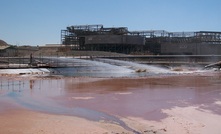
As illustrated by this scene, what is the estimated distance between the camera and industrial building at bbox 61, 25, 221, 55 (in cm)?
9819

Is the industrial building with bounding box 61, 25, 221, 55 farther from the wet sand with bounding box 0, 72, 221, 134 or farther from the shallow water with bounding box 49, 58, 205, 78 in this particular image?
the wet sand with bounding box 0, 72, 221, 134

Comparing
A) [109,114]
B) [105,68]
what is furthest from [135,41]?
[109,114]

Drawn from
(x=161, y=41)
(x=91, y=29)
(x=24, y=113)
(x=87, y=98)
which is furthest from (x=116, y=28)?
(x=24, y=113)

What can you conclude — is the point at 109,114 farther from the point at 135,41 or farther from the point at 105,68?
the point at 135,41

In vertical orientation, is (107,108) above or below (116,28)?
below

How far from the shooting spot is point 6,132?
41.3 feet

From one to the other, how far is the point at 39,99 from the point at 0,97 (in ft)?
10.3

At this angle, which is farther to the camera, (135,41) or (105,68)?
(135,41)

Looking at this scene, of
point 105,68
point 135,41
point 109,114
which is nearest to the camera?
point 109,114

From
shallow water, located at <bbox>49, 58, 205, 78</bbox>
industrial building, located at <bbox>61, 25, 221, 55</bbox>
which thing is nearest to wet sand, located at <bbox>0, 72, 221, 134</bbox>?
shallow water, located at <bbox>49, 58, 205, 78</bbox>

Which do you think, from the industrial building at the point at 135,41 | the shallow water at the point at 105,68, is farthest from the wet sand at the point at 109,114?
the industrial building at the point at 135,41

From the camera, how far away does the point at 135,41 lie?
101000 millimetres

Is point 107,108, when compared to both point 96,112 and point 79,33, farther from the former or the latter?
point 79,33

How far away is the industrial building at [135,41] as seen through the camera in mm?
98188
